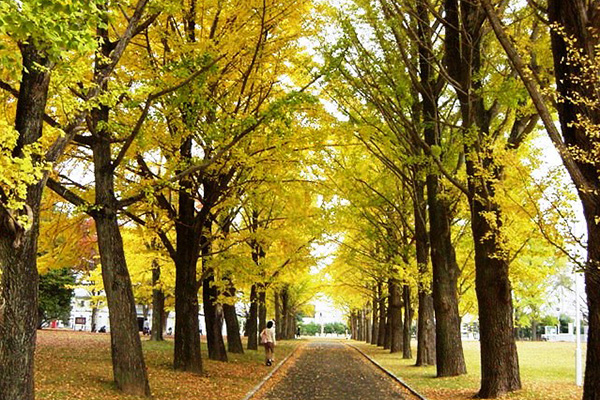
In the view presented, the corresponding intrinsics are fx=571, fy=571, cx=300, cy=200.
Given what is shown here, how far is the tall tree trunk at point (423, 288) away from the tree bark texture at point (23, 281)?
13248mm

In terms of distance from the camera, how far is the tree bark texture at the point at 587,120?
673cm

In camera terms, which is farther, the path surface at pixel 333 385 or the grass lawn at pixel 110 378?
the path surface at pixel 333 385

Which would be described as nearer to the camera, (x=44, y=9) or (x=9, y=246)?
(x=44, y=9)

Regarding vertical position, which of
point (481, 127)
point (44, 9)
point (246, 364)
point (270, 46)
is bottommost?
point (246, 364)

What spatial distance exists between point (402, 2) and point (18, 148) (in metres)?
7.99

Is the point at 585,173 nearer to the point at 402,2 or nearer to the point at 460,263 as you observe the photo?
the point at 402,2

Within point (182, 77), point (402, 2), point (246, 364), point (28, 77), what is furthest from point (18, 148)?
point (246, 364)

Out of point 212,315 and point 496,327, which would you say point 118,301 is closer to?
point 496,327

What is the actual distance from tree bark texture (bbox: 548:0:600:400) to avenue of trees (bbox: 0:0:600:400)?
0.03m

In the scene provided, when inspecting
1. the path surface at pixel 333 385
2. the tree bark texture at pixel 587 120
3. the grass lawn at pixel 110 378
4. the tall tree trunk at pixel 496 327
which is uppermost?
the tree bark texture at pixel 587 120

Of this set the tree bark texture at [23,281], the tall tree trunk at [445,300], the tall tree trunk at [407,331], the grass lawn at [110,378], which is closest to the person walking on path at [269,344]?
the grass lawn at [110,378]

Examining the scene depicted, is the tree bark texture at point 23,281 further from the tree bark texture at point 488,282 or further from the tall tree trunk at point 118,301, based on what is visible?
the tree bark texture at point 488,282

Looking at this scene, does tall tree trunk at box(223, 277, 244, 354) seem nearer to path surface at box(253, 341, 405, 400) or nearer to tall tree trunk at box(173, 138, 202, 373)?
path surface at box(253, 341, 405, 400)

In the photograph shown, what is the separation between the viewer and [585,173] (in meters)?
7.08
